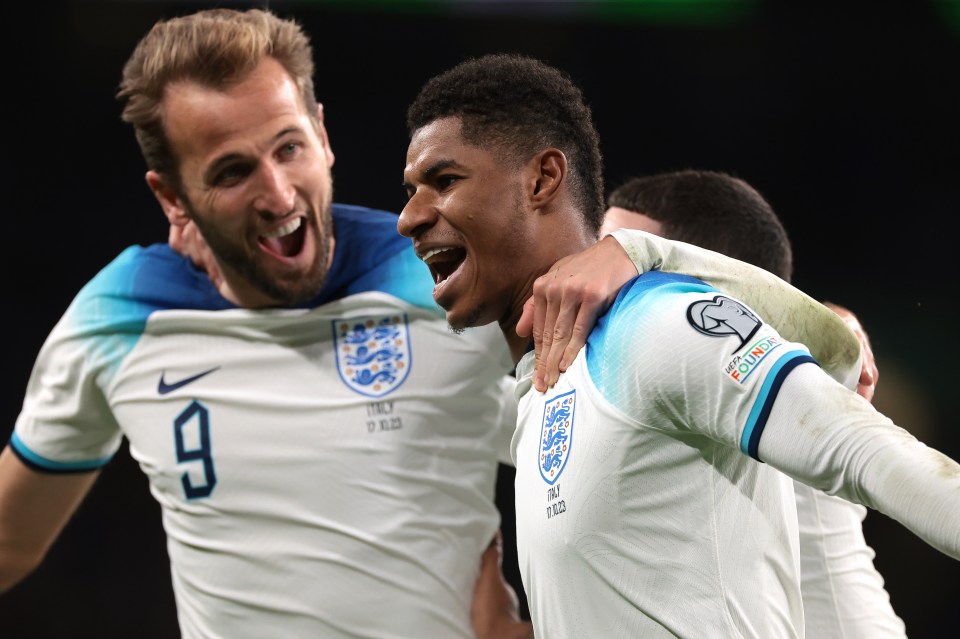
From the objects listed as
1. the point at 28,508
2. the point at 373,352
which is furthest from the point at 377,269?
the point at 28,508

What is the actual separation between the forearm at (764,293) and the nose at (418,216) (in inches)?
11.0

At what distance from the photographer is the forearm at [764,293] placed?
1.57 m

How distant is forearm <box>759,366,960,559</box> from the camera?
1130 mm

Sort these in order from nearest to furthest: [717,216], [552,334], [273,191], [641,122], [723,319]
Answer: [723,319] → [552,334] → [717,216] → [273,191] → [641,122]

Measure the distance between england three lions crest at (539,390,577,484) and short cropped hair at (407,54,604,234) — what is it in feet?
1.23

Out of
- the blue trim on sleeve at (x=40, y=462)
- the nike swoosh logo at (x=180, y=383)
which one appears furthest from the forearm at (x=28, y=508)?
the nike swoosh logo at (x=180, y=383)

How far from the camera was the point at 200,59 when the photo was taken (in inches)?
92.7

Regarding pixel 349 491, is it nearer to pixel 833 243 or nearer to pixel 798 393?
pixel 798 393

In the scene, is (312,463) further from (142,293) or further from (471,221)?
(471,221)

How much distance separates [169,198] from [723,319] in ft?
5.07

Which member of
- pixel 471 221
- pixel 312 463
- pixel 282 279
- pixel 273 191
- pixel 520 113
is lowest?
pixel 312 463

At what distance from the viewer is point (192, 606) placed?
240cm

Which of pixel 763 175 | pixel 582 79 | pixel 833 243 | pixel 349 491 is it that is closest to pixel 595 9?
pixel 582 79

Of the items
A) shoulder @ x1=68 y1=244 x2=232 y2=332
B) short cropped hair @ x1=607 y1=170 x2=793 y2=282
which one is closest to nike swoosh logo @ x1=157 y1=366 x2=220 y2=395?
shoulder @ x1=68 y1=244 x2=232 y2=332
